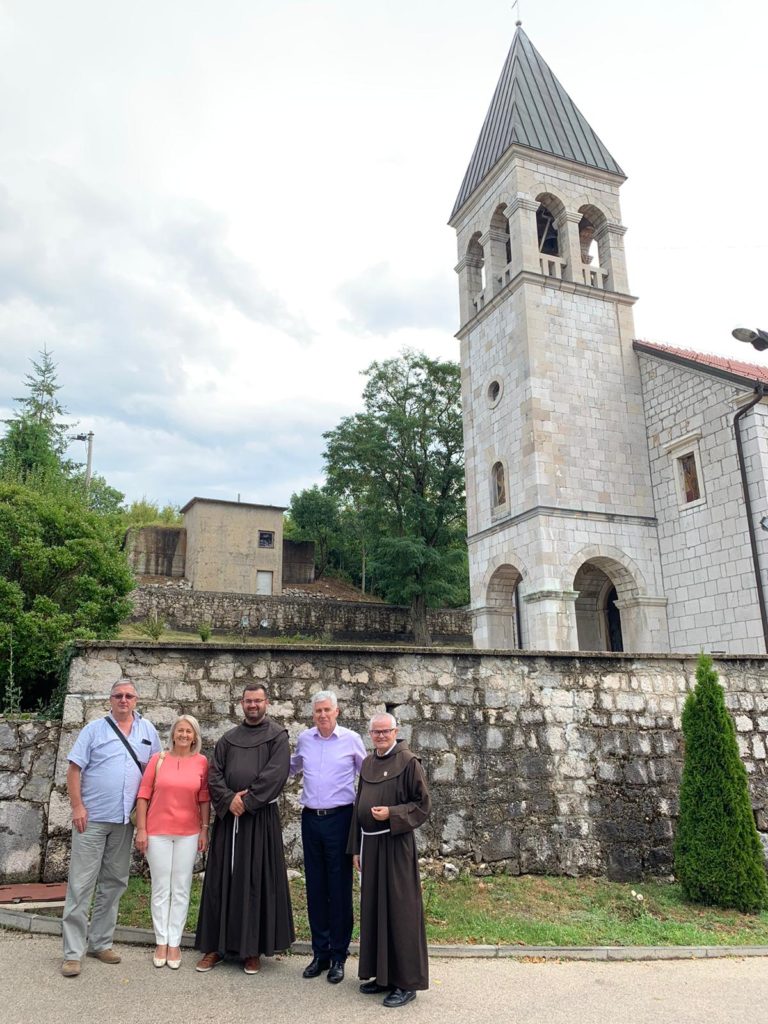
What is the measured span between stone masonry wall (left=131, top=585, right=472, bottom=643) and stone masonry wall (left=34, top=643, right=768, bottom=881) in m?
18.4

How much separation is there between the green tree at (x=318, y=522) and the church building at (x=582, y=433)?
16.5m

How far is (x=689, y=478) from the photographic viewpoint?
17000 millimetres

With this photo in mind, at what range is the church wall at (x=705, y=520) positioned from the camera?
15.1 m

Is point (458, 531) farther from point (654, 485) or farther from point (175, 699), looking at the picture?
point (175, 699)

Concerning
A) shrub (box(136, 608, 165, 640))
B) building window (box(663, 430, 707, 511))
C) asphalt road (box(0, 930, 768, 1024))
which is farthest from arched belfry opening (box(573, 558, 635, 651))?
asphalt road (box(0, 930, 768, 1024))

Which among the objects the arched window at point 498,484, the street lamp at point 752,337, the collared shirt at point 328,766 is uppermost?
the arched window at point 498,484

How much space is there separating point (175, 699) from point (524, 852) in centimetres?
356

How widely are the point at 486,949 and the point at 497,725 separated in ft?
7.46

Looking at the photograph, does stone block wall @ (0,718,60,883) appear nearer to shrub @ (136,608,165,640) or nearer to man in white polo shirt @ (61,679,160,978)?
man in white polo shirt @ (61,679,160,978)

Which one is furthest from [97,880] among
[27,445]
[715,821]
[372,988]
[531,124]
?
[27,445]

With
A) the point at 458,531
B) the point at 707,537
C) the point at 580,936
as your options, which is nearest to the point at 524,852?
the point at 580,936

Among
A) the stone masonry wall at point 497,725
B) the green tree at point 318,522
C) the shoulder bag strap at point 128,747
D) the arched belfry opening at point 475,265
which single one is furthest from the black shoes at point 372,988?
the green tree at point 318,522

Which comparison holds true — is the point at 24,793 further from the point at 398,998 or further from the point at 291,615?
the point at 291,615

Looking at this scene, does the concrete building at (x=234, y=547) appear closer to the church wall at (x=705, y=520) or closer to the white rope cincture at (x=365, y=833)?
the church wall at (x=705, y=520)
